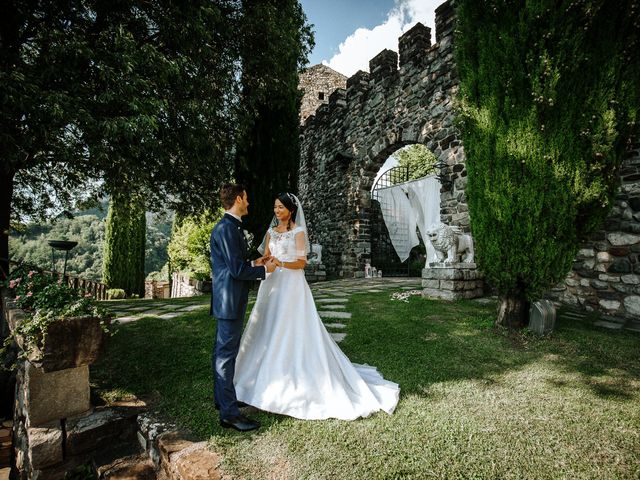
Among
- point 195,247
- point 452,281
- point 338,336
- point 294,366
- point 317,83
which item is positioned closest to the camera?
point 294,366

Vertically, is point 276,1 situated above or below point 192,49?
above

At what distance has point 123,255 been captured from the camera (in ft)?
41.0

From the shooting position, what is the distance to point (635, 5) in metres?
3.21

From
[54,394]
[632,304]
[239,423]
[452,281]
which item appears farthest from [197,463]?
[632,304]

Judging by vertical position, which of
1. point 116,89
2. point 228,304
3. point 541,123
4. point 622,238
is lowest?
point 228,304

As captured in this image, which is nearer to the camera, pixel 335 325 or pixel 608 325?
pixel 608 325

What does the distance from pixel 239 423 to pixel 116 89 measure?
4.14 metres

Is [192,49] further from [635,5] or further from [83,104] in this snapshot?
[635,5]

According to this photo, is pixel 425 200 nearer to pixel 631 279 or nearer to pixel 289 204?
pixel 631 279

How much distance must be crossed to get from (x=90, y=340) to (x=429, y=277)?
5227 millimetres

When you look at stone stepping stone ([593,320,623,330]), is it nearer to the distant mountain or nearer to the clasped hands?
Answer: the clasped hands

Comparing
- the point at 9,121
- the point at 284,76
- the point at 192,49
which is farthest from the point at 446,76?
the point at 9,121

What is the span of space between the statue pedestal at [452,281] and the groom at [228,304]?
14.3 ft

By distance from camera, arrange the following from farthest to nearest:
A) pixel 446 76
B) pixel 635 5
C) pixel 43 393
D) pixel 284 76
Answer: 1. pixel 446 76
2. pixel 284 76
3. pixel 635 5
4. pixel 43 393
